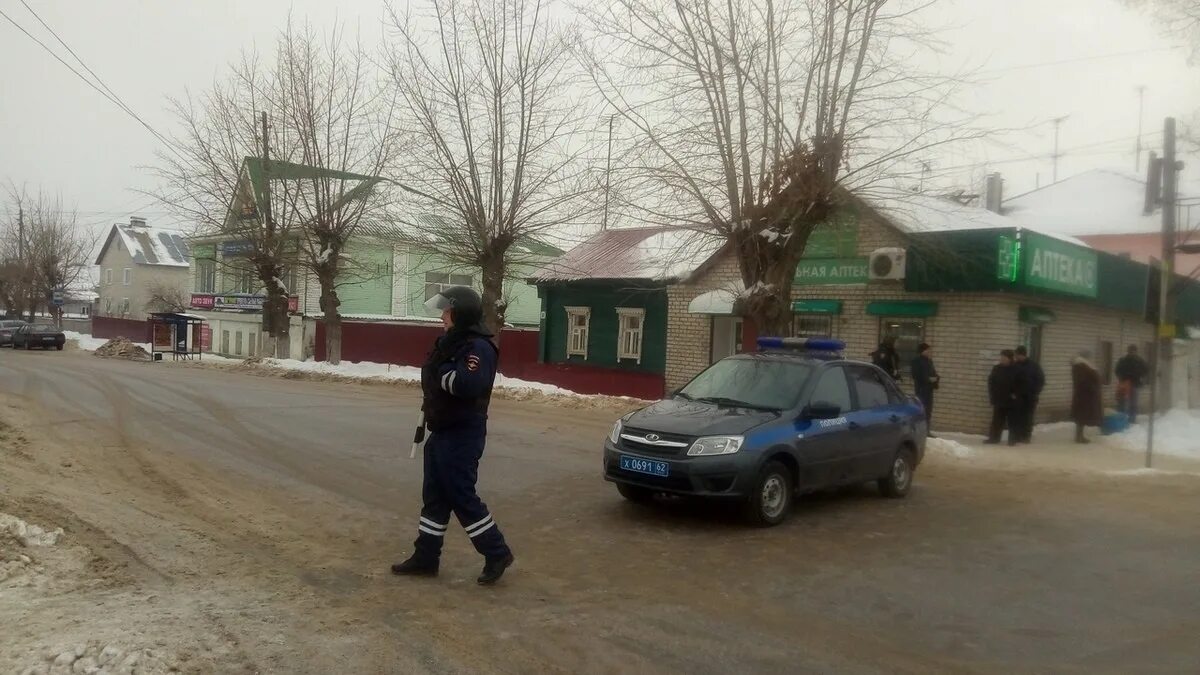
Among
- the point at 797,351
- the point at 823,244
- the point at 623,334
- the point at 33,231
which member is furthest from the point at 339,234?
the point at 33,231

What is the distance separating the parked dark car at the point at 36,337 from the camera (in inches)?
1687

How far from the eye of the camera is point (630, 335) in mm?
24094

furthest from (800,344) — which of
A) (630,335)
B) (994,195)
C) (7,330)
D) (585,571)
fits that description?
(7,330)

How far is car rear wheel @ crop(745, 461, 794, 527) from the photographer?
25.7ft

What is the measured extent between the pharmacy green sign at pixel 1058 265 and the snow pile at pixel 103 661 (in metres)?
15.0

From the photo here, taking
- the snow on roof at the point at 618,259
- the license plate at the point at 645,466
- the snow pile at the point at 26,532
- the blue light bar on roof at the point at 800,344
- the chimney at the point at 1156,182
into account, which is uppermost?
the chimney at the point at 1156,182

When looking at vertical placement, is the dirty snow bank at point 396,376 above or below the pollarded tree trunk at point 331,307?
below

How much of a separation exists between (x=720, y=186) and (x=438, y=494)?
9.46 meters

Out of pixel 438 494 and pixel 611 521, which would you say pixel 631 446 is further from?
pixel 438 494

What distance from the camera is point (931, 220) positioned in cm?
1803

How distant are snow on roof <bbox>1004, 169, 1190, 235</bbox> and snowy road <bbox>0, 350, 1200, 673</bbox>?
3761 centimetres

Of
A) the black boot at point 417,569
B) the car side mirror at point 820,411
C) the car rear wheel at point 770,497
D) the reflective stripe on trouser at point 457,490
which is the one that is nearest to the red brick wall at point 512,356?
the car side mirror at point 820,411

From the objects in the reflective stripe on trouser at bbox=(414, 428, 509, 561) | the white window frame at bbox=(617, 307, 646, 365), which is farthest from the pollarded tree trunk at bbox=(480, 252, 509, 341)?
the reflective stripe on trouser at bbox=(414, 428, 509, 561)

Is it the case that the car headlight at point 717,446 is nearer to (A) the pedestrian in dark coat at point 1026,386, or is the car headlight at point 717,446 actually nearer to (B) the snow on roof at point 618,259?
(A) the pedestrian in dark coat at point 1026,386
